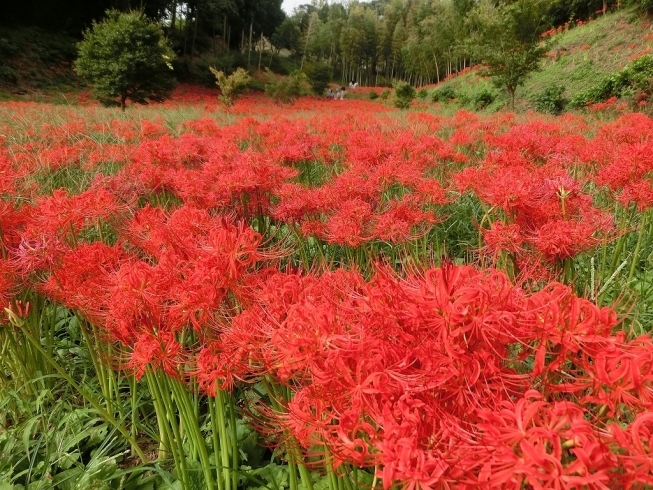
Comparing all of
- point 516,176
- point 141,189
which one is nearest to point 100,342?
point 141,189

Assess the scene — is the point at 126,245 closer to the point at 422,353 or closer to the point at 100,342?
the point at 100,342

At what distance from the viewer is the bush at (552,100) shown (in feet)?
56.9

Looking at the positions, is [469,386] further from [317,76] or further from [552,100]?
[317,76]

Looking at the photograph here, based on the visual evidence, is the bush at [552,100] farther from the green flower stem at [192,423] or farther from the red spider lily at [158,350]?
the red spider lily at [158,350]

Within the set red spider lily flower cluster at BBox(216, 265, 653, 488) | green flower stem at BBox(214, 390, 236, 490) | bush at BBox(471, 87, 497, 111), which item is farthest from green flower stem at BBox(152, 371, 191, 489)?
bush at BBox(471, 87, 497, 111)

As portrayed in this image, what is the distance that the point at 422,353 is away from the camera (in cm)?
83

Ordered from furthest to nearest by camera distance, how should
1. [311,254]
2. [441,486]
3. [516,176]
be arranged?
[311,254] < [516,176] < [441,486]

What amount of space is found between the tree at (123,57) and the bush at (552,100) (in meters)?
14.7

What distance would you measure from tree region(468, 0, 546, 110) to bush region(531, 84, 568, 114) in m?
2.10

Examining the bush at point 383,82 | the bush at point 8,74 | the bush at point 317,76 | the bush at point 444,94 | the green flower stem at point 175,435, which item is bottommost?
the green flower stem at point 175,435

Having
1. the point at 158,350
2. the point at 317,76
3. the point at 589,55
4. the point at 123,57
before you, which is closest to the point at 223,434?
the point at 158,350

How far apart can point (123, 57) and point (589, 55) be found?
19.7 meters

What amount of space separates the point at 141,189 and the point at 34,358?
1283 millimetres

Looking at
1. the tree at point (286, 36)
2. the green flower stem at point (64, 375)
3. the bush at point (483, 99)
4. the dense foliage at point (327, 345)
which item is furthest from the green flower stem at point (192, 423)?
the tree at point (286, 36)
